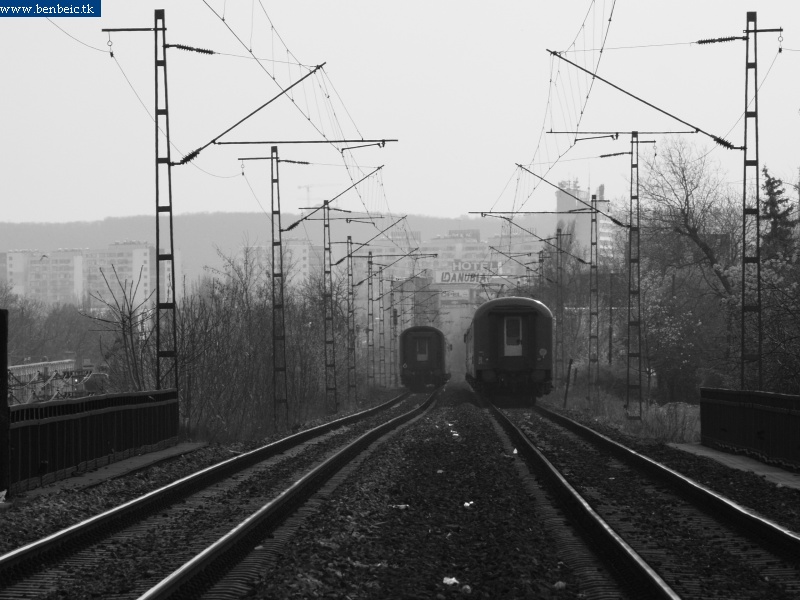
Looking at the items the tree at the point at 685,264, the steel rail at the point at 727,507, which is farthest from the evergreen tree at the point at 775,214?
the steel rail at the point at 727,507

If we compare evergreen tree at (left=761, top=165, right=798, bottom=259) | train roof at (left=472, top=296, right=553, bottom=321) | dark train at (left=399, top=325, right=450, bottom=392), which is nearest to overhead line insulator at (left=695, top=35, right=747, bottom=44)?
train roof at (left=472, top=296, right=553, bottom=321)

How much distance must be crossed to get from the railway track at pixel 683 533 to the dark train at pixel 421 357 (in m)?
40.2

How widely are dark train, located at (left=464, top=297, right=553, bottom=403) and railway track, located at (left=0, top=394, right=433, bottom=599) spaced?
19.3m

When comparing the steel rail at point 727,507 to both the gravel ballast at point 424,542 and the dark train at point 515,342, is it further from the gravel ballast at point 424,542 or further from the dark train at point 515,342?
the dark train at point 515,342

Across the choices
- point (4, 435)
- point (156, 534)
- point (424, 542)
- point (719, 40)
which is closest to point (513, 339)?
point (719, 40)

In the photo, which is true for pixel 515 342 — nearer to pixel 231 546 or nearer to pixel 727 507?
pixel 727 507

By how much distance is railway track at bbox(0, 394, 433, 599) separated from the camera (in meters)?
8.17

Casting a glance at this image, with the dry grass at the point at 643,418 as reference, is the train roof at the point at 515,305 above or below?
above

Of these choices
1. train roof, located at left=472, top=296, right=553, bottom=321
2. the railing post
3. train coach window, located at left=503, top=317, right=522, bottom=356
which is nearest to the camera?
the railing post

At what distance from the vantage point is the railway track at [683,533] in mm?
8094

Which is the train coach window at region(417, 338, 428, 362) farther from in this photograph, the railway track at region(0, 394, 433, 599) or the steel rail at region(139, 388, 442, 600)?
the steel rail at region(139, 388, 442, 600)

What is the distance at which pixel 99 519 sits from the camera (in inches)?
410

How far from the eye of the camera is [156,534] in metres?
10.4

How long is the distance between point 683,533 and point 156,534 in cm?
485
